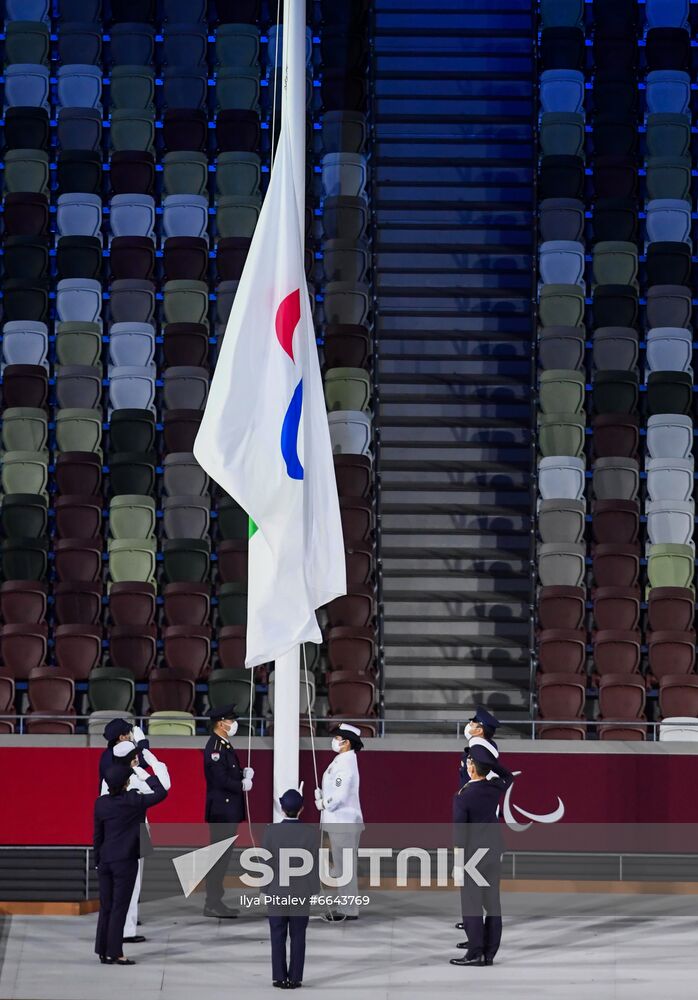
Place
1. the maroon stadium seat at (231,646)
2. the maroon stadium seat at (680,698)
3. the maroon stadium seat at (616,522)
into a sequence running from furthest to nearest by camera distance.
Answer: the maroon stadium seat at (616,522) < the maroon stadium seat at (231,646) < the maroon stadium seat at (680,698)

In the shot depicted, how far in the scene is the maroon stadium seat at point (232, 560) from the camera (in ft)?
45.8

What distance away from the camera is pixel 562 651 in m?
13.3

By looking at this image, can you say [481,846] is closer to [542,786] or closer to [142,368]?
[542,786]

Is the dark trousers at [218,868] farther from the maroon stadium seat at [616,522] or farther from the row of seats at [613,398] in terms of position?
the maroon stadium seat at [616,522]

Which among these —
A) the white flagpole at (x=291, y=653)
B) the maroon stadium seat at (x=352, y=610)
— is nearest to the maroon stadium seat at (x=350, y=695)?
the maroon stadium seat at (x=352, y=610)

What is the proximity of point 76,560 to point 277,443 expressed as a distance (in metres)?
5.48

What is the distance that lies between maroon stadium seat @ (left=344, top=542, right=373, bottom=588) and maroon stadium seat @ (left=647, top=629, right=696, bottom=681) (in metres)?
2.46

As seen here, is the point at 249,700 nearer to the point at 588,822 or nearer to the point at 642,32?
the point at 588,822

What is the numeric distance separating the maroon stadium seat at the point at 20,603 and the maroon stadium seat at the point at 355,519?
267 centimetres

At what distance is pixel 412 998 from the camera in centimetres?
831

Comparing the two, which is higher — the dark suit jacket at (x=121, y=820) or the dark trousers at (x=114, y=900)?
the dark suit jacket at (x=121, y=820)

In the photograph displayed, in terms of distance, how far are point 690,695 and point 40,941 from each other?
18.5 feet

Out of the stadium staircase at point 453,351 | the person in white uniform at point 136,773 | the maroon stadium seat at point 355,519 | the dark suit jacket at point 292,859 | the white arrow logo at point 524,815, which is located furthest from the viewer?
the maroon stadium seat at point 355,519

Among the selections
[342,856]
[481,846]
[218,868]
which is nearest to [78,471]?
[218,868]
